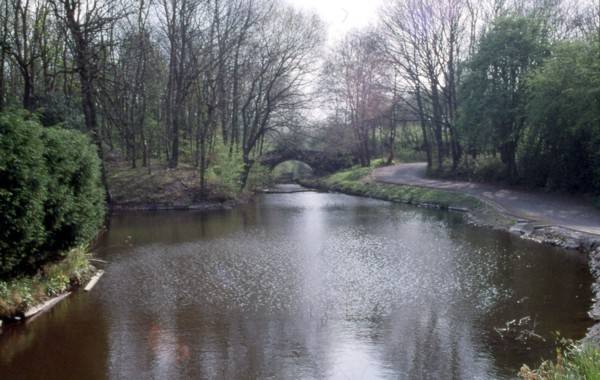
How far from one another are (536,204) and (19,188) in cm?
2154

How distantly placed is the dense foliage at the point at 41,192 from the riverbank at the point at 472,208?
10.0 m

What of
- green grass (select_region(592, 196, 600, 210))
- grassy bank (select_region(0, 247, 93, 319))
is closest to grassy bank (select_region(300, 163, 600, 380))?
green grass (select_region(592, 196, 600, 210))

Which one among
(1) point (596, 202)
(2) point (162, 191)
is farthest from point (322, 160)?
(1) point (596, 202)

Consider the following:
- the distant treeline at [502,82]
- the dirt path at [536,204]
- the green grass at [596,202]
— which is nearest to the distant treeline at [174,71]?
the distant treeline at [502,82]

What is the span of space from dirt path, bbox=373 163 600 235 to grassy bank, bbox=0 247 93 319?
51.0 feet

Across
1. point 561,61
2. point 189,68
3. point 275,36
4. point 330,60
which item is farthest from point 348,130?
point 561,61

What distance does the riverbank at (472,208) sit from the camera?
628 inches

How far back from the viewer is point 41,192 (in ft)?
33.9

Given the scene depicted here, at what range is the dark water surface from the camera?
8.59 metres

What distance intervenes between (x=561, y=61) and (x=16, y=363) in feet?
77.1

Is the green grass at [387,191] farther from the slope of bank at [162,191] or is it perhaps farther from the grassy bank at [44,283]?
the grassy bank at [44,283]

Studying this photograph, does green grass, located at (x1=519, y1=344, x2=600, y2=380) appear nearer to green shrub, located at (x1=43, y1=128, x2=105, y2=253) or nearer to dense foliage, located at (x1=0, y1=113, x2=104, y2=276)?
dense foliage, located at (x1=0, y1=113, x2=104, y2=276)

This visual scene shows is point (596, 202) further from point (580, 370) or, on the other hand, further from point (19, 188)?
point (19, 188)

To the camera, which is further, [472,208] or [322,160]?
[322,160]
